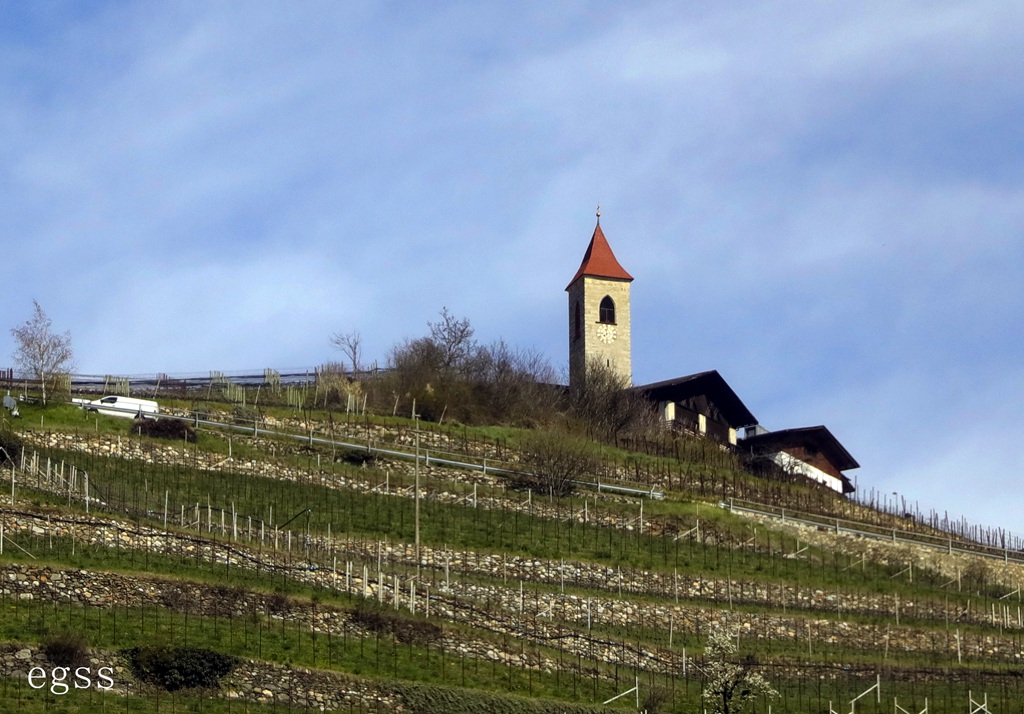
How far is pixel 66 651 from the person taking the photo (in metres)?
39.6

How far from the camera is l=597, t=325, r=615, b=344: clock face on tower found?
309 ft

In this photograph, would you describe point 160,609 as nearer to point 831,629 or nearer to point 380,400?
Answer: point 831,629

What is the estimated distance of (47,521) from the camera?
5038cm

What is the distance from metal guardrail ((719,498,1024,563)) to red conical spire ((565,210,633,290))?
27.6 metres

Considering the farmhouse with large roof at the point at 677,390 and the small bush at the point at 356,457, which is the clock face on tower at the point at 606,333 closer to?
the farmhouse with large roof at the point at 677,390

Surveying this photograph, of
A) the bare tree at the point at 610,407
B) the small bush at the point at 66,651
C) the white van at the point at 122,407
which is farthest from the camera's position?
the bare tree at the point at 610,407

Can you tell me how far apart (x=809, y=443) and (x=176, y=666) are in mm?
52174

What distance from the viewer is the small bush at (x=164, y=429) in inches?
2618

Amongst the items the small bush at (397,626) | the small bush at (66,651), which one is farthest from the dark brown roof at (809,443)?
the small bush at (66,651)

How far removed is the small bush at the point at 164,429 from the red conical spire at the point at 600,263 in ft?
110

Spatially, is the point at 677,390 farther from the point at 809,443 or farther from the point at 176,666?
the point at 176,666

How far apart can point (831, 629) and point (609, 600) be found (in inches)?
279

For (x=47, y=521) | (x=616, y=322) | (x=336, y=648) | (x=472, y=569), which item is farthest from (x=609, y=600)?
(x=616, y=322)

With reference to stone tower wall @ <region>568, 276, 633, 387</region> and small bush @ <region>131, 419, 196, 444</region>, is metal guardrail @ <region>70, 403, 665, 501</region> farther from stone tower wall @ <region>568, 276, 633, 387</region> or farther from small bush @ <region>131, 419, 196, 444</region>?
stone tower wall @ <region>568, 276, 633, 387</region>
